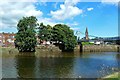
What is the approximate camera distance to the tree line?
327 feet

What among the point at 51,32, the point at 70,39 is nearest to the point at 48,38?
the point at 51,32

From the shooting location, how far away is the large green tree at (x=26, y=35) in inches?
3900

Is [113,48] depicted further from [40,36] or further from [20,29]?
[20,29]

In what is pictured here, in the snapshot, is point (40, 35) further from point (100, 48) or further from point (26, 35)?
point (100, 48)

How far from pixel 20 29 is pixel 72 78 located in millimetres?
67419

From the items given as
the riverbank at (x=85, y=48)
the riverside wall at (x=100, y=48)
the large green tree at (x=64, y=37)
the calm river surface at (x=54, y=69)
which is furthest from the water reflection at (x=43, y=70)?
the riverside wall at (x=100, y=48)

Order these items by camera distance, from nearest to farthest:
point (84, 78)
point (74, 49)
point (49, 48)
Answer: point (84, 78) < point (49, 48) < point (74, 49)

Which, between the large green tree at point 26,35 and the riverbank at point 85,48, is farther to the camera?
the riverbank at point 85,48

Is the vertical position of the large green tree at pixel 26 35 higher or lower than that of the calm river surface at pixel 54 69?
higher

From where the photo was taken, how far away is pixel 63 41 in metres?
118

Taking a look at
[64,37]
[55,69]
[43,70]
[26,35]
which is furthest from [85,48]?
[43,70]

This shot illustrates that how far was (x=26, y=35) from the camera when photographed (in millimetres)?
100312

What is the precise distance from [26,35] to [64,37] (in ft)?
78.0

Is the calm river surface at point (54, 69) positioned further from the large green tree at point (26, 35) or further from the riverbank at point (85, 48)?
the riverbank at point (85, 48)
